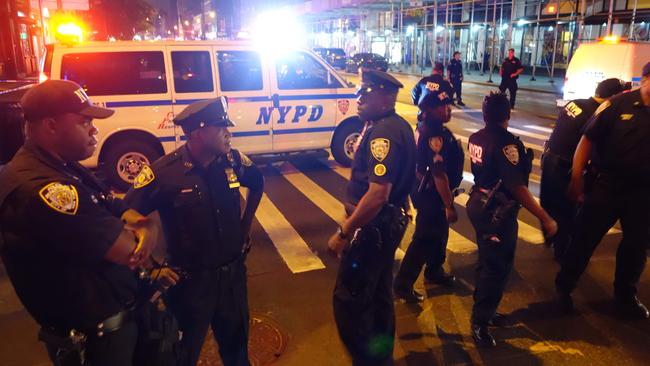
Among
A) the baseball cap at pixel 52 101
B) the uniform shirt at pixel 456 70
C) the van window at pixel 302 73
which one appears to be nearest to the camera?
the baseball cap at pixel 52 101

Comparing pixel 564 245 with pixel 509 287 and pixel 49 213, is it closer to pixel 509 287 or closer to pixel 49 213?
pixel 509 287

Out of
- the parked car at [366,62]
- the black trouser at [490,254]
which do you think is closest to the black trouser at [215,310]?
the black trouser at [490,254]

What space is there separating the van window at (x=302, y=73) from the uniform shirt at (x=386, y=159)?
5.19m

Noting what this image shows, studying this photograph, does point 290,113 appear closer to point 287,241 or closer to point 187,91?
point 187,91

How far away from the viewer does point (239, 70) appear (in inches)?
305

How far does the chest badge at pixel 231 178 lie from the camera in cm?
264

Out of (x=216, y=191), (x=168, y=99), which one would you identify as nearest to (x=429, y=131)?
(x=216, y=191)

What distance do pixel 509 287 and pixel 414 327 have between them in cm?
117

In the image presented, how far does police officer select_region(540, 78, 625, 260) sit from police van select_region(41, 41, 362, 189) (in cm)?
433

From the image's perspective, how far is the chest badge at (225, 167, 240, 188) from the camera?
8.68ft

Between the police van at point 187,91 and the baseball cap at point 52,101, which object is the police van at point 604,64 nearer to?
the police van at point 187,91

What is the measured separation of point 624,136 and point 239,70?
5.62 metres

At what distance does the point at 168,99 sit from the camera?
738cm

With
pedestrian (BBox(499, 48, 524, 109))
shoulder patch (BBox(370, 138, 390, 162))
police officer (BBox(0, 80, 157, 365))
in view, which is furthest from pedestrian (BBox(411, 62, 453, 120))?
pedestrian (BBox(499, 48, 524, 109))
